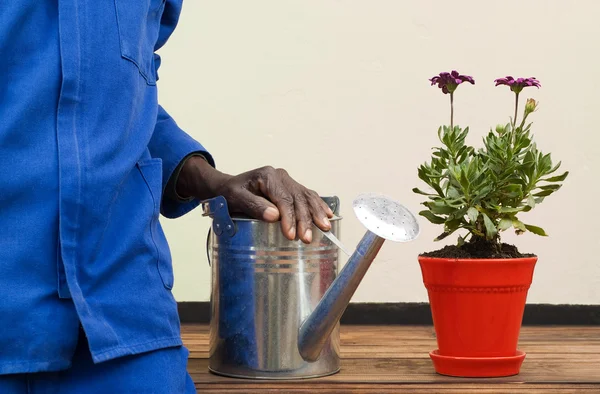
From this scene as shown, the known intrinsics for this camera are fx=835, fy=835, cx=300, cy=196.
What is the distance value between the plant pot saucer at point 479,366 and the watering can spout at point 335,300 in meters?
0.21

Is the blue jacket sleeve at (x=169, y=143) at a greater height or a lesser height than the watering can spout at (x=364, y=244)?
greater

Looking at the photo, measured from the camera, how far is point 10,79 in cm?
95

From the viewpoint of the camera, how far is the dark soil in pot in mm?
1302

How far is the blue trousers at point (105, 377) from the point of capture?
3.10 feet

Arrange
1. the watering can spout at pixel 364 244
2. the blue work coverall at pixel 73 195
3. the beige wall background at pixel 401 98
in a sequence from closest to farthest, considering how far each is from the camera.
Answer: the blue work coverall at pixel 73 195
the watering can spout at pixel 364 244
the beige wall background at pixel 401 98

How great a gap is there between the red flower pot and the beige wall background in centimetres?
91

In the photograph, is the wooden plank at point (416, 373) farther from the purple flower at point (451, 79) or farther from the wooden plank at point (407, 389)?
the purple flower at point (451, 79)

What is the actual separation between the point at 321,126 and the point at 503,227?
0.99 metres

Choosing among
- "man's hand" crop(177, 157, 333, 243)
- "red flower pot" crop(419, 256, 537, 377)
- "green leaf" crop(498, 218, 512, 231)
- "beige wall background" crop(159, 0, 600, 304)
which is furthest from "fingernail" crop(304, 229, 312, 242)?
"beige wall background" crop(159, 0, 600, 304)

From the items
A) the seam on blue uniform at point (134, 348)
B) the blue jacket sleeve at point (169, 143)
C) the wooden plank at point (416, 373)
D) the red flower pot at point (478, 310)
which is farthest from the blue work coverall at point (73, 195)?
the red flower pot at point (478, 310)

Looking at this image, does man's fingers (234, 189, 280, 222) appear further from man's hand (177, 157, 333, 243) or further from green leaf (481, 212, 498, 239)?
green leaf (481, 212, 498, 239)

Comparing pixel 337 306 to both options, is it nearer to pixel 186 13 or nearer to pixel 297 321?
pixel 297 321

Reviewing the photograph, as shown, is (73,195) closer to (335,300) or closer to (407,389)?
(335,300)

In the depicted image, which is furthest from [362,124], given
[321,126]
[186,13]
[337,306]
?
[337,306]
